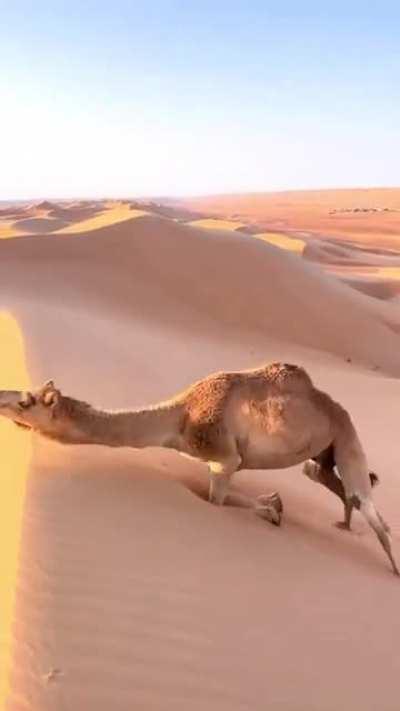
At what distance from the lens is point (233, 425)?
17.6 ft

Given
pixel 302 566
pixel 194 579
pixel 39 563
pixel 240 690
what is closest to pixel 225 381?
pixel 302 566

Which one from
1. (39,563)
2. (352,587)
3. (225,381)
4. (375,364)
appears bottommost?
(375,364)

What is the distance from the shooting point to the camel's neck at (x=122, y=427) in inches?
201

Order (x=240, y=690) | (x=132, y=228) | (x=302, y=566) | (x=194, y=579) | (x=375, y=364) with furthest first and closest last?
(x=132, y=228) → (x=375, y=364) → (x=302, y=566) → (x=194, y=579) → (x=240, y=690)

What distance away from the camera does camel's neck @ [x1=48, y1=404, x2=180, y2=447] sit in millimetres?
5113

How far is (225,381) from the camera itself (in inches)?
218

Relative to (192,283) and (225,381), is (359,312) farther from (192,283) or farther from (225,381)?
(225,381)

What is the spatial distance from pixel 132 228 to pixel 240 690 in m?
17.3

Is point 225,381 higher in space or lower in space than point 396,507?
higher

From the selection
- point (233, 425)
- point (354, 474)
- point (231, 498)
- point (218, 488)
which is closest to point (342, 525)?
point (354, 474)

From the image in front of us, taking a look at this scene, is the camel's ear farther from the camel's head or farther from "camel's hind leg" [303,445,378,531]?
"camel's hind leg" [303,445,378,531]

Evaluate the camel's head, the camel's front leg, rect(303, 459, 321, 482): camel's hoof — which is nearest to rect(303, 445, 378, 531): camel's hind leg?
rect(303, 459, 321, 482): camel's hoof

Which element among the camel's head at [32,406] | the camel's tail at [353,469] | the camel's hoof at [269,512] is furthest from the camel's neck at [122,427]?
the camel's tail at [353,469]

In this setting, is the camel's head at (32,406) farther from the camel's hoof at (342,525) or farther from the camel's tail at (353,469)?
the camel's hoof at (342,525)
